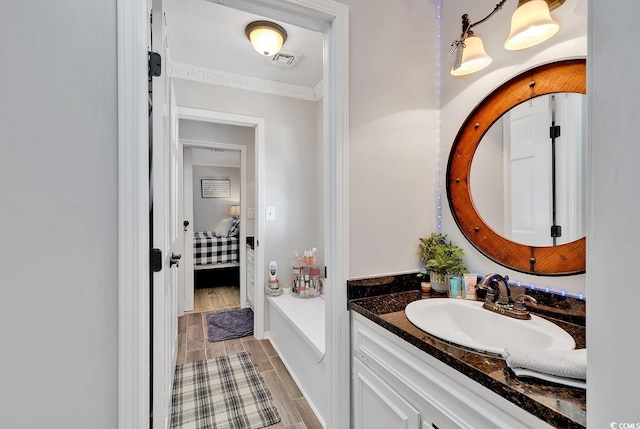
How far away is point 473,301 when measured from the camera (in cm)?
119

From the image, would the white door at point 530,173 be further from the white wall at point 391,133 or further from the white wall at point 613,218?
the white wall at point 613,218

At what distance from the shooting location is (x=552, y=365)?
64cm

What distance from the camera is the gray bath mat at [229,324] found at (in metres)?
2.82

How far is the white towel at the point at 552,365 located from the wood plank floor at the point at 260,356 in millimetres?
1405

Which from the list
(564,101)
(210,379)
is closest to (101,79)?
(564,101)

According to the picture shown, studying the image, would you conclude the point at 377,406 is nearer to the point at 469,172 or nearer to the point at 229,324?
the point at 469,172

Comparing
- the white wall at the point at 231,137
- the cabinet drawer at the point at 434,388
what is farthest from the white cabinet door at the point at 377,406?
the white wall at the point at 231,137

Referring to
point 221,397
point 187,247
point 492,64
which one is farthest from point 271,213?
point 492,64

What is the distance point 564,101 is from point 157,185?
1.53m

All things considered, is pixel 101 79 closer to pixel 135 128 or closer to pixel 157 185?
pixel 135 128

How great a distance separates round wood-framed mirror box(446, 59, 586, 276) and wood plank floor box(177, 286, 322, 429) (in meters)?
1.43

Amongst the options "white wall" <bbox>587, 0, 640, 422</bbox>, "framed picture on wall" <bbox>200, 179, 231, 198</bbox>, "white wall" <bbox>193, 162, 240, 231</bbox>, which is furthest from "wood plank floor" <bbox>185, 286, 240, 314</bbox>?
"white wall" <bbox>587, 0, 640, 422</bbox>

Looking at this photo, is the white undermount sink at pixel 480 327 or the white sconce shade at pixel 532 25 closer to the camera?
the white undermount sink at pixel 480 327

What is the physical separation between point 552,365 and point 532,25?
1.12 meters
